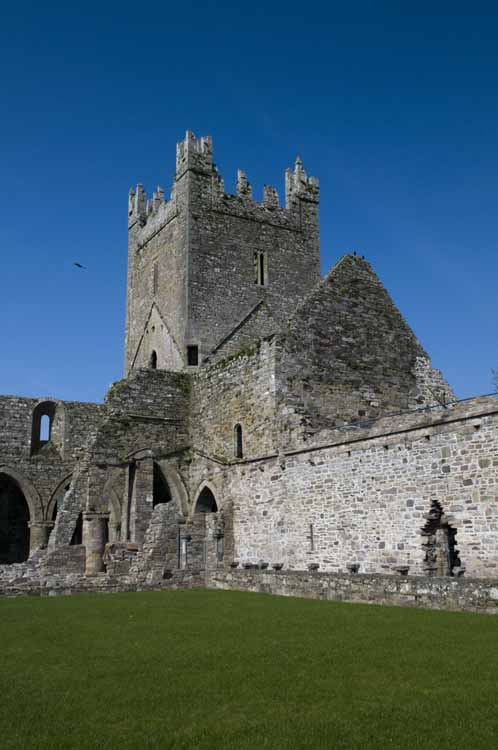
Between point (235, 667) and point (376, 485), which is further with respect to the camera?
point (376, 485)

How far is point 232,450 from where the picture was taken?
2294cm

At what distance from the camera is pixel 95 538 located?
22.6 meters

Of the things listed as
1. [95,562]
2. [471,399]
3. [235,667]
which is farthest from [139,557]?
[235,667]

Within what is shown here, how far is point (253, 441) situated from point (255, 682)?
14642 mm

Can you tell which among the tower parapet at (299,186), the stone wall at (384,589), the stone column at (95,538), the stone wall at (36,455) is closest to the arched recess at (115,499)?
the stone column at (95,538)

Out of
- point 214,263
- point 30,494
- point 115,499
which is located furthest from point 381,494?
point 30,494

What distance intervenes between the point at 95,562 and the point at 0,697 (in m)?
15.9

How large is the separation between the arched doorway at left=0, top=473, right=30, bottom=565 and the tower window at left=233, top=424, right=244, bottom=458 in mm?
11621

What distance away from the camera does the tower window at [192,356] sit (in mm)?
28303

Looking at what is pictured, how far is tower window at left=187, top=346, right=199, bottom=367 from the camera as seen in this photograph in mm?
28303

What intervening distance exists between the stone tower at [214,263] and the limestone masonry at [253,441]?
8 centimetres

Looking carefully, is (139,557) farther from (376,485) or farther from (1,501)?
(1,501)


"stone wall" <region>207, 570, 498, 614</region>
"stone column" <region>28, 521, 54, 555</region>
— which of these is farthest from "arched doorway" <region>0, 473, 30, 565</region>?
"stone wall" <region>207, 570, 498, 614</region>

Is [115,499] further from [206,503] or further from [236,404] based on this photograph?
[236,404]
